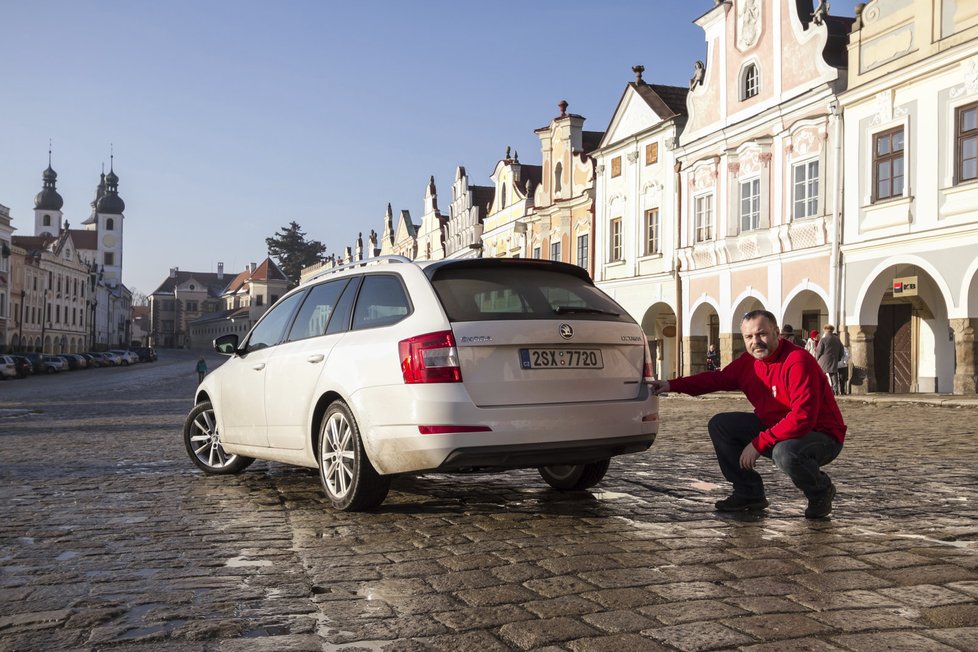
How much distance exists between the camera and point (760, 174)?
94.9ft

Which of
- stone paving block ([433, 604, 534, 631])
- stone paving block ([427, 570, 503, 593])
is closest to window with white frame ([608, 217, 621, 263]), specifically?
stone paving block ([427, 570, 503, 593])

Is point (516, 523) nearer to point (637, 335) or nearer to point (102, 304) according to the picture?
point (637, 335)

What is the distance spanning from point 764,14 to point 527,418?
26.7 m

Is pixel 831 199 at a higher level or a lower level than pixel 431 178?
lower

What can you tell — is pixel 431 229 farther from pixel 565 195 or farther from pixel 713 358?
pixel 713 358

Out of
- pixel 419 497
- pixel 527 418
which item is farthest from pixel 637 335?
pixel 419 497

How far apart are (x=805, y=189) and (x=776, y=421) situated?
22.4 meters

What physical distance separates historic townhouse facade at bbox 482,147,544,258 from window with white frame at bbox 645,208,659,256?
1029cm

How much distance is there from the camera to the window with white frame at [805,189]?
26719 millimetres

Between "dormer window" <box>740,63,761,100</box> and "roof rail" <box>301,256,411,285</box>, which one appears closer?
"roof rail" <box>301,256,411,285</box>

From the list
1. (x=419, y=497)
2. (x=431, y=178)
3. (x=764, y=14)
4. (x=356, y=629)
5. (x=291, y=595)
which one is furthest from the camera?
(x=431, y=178)

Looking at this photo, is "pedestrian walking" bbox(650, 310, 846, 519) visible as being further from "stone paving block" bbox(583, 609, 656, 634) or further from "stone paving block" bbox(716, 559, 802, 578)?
"stone paving block" bbox(583, 609, 656, 634)

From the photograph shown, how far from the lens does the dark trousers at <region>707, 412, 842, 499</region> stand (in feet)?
19.3

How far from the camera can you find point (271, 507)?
6.91m
